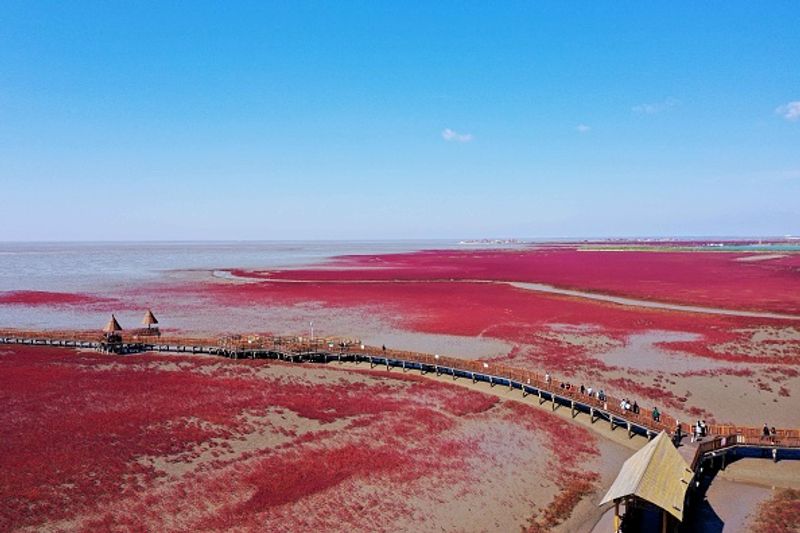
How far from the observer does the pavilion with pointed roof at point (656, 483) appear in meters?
18.0

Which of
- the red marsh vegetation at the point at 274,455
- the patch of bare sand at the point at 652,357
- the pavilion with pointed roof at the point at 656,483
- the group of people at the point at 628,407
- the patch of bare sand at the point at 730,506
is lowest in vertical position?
the patch of bare sand at the point at 730,506

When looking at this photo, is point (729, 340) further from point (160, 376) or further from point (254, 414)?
point (160, 376)

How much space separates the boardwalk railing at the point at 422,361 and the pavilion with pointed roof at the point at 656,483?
7.18m

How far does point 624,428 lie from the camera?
3042cm

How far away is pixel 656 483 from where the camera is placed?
18.6m

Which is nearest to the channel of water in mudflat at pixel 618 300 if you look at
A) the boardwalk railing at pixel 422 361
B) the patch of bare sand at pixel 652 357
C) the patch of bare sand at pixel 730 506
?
the patch of bare sand at pixel 652 357

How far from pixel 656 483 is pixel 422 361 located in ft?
79.4

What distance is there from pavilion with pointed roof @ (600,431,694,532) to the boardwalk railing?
718cm

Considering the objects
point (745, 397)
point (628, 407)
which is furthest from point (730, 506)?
point (745, 397)

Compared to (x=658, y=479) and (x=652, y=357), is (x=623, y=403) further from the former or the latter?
(x=652, y=357)

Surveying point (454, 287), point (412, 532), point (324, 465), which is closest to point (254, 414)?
point (324, 465)

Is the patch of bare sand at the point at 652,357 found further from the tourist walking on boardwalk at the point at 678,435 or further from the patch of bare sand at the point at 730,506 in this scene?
the patch of bare sand at the point at 730,506

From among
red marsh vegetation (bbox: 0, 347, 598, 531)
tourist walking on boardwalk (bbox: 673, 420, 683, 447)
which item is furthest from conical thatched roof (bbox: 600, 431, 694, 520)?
tourist walking on boardwalk (bbox: 673, 420, 683, 447)

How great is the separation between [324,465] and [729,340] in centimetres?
4471
